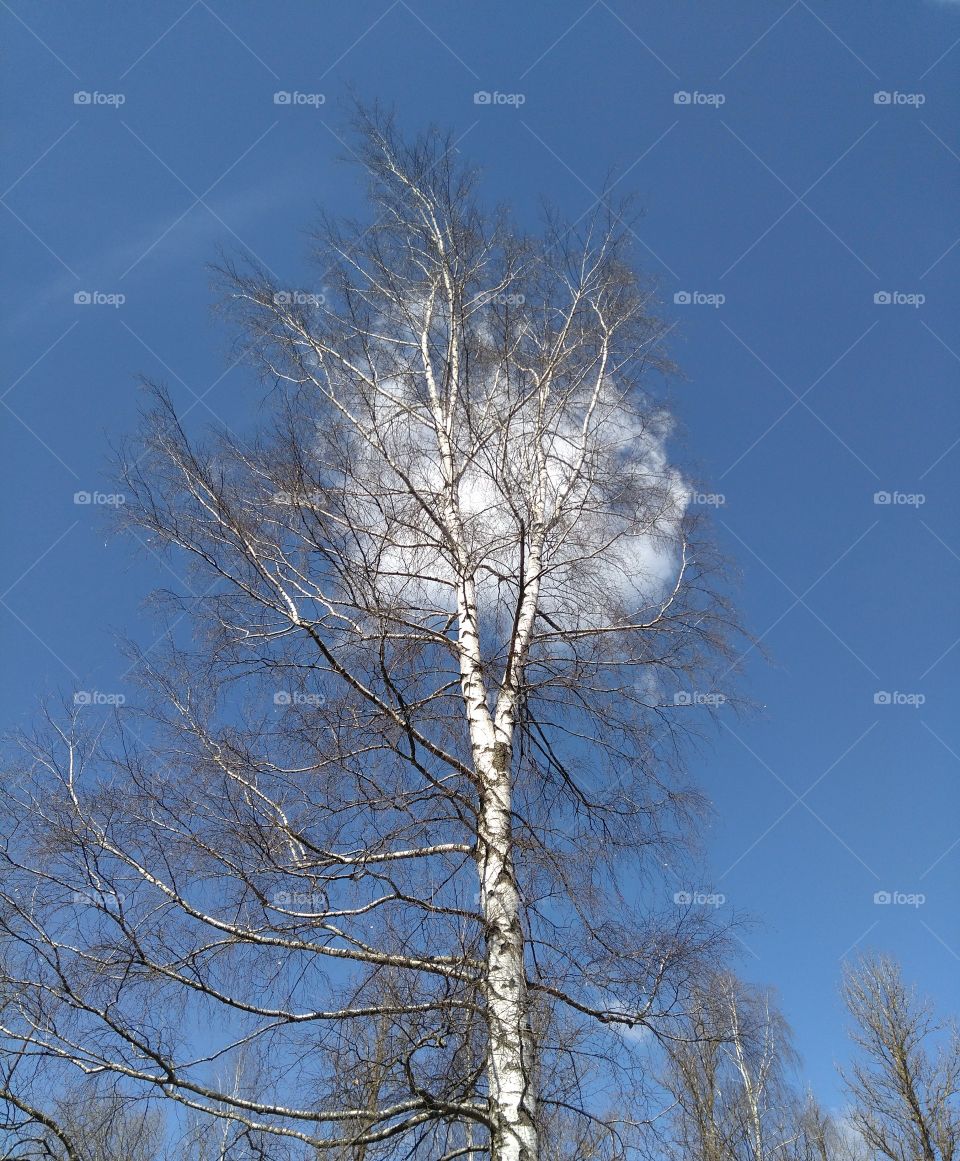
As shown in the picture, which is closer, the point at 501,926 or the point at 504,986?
the point at 504,986

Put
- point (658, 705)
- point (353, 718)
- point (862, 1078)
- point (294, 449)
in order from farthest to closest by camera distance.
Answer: point (862, 1078)
point (658, 705)
point (353, 718)
point (294, 449)

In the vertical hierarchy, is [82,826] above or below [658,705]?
below

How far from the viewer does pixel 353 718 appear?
513 cm

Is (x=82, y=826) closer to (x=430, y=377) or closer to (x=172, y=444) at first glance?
(x=172, y=444)

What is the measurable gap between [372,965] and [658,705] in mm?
2453

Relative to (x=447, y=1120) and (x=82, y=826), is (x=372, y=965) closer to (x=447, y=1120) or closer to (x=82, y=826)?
(x=447, y=1120)

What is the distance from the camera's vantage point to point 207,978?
4055 mm

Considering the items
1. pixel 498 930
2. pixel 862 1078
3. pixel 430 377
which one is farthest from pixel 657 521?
pixel 862 1078

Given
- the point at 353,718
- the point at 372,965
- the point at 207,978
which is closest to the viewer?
the point at 207,978

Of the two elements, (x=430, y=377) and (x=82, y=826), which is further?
(x=430, y=377)

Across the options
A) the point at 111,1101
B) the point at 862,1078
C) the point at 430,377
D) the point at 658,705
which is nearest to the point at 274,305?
the point at 430,377

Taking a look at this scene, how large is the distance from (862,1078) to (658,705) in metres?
12.9

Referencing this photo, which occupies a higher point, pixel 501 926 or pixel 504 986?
pixel 501 926

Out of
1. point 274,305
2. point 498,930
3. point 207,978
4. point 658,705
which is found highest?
point 274,305
